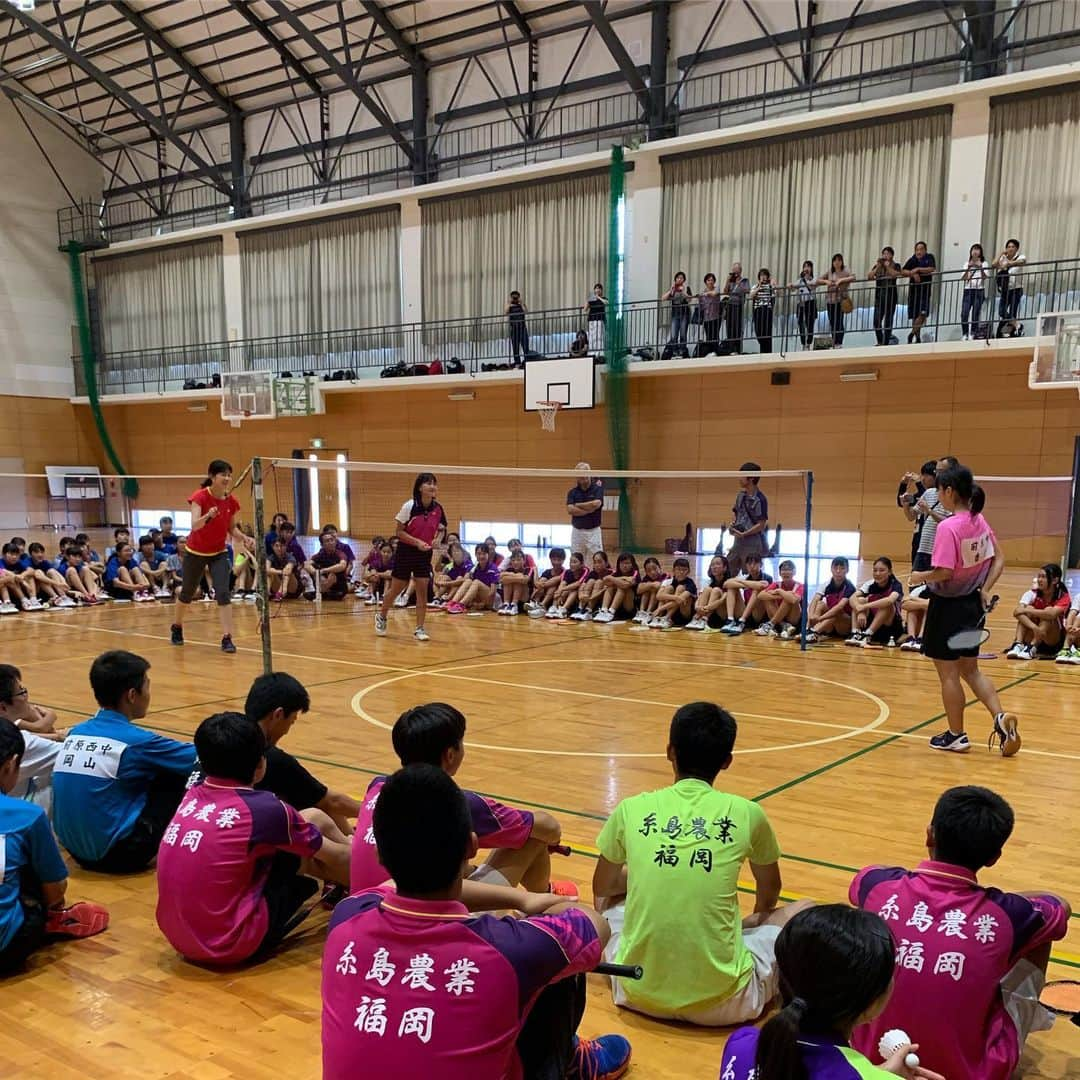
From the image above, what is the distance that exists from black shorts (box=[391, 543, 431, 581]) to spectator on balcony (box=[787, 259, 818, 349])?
25.7 feet

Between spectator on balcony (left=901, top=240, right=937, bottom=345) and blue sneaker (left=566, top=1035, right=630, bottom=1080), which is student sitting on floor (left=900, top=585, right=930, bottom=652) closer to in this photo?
spectator on balcony (left=901, top=240, right=937, bottom=345)

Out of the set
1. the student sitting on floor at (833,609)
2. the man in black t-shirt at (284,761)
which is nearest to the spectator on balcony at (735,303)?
the student sitting on floor at (833,609)

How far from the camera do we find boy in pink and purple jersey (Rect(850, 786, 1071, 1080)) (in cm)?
243

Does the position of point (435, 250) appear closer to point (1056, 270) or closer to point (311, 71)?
point (311, 71)

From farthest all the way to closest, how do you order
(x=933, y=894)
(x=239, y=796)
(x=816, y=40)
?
(x=816, y=40), (x=239, y=796), (x=933, y=894)

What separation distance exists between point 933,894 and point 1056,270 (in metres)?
14.0

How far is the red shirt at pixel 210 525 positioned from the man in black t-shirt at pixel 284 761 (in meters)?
6.26

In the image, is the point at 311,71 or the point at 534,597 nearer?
the point at 534,597

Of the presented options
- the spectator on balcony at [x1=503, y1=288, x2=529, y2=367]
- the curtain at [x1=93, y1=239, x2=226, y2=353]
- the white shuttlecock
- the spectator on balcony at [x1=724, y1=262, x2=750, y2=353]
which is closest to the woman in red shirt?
the white shuttlecock

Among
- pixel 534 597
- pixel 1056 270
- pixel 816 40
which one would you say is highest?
pixel 816 40

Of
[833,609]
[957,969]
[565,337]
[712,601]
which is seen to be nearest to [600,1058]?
[957,969]

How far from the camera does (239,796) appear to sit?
3.32 m

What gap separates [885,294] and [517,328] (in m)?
6.94

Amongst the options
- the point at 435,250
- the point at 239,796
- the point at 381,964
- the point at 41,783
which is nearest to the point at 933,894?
the point at 381,964
